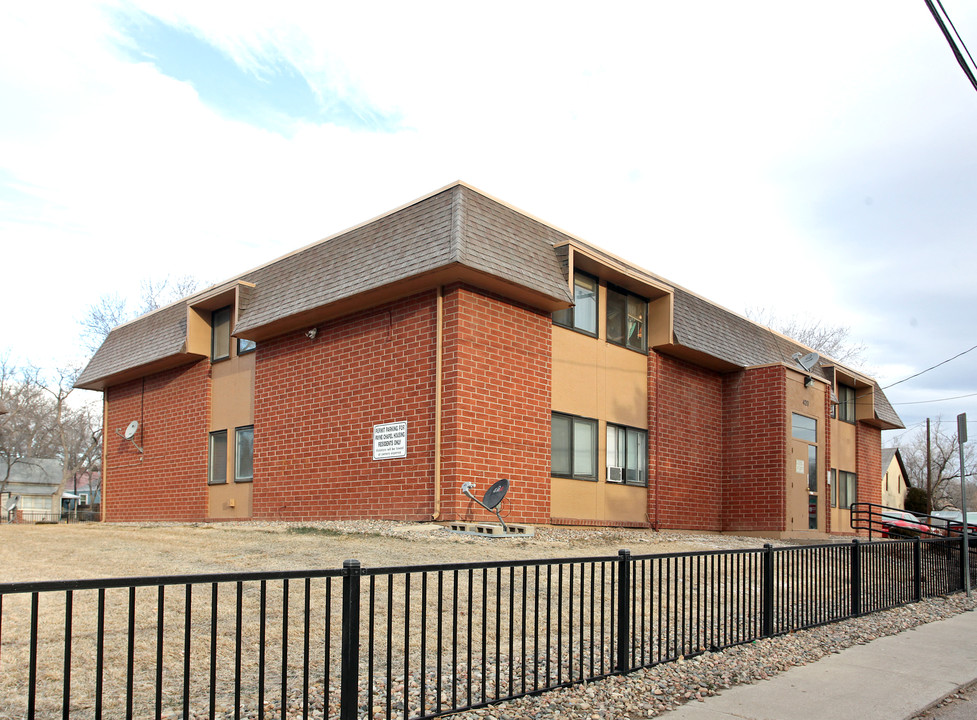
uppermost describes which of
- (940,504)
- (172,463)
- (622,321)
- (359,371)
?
(622,321)

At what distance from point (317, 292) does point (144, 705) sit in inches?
463

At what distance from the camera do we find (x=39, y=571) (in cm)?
1005

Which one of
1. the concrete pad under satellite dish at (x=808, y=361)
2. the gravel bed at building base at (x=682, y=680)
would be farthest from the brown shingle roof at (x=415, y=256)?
the concrete pad under satellite dish at (x=808, y=361)

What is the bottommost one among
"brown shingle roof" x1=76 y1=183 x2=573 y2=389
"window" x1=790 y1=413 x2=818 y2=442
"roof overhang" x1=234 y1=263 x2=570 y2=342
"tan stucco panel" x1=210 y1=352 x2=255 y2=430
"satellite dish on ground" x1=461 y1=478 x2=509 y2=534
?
"satellite dish on ground" x1=461 y1=478 x2=509 y2=534

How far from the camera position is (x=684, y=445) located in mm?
20250

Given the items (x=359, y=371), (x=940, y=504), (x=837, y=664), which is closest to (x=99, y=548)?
(x=359, y=371)

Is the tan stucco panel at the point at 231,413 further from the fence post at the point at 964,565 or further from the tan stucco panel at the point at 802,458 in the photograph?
the fence post at the point at 964,565

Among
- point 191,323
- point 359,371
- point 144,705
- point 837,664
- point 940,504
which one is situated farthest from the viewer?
point 940,504

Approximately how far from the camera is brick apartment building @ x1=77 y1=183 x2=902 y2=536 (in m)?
14.9

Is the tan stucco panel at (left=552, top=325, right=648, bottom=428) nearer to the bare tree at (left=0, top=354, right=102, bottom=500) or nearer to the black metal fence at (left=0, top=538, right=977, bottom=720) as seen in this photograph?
the black metal fence at (left=0, top=538, right=977, bottom=720)

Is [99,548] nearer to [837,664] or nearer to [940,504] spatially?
[837,664]

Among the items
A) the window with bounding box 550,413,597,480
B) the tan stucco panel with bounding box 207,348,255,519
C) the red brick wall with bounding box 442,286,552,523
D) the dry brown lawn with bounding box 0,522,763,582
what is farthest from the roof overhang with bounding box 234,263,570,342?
the dry brown lawn with bounding box 0,522,763,582

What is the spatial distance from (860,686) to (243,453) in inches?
601

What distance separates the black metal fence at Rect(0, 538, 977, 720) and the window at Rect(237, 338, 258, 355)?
434 inches
